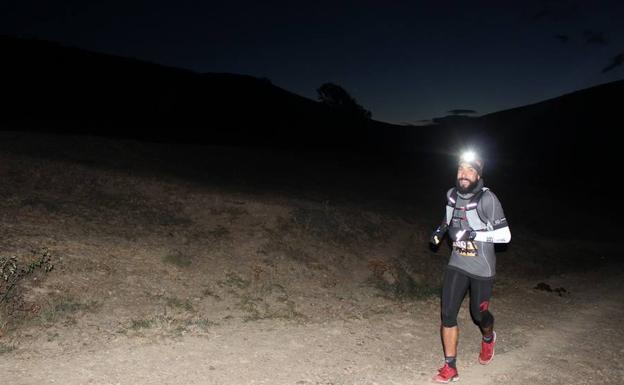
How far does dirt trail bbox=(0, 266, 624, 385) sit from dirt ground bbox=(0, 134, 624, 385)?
0.09 feet

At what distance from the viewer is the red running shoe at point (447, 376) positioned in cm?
556

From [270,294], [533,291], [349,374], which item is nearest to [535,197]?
[533,291]

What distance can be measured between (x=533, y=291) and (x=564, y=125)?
84.9 m

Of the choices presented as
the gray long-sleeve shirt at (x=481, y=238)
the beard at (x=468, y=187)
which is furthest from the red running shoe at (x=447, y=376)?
the beard at (x=468, y=187)

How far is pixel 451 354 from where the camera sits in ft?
18.2

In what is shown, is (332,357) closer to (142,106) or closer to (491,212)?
(491,212)

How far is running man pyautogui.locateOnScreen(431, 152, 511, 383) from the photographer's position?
5410 mm

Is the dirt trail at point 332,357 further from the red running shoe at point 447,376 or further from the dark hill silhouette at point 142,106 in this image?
the dark hill silhouette at point 142,106

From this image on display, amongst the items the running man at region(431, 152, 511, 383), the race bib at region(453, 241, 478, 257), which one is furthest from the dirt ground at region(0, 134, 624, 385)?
the race bib at region(453, 241, 478, 257)

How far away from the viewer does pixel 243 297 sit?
855cm

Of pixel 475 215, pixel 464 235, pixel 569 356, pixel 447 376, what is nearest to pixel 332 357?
pixel 447 376

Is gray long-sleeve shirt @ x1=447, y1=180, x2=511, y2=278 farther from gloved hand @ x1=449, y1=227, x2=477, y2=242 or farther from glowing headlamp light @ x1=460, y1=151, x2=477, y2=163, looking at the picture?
glowing headlamp light @ x1=460, y1=151, x2=477, y2=163

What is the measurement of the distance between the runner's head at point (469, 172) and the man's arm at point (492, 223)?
0.22 m

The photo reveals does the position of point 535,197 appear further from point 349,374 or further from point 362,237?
point 349,374
